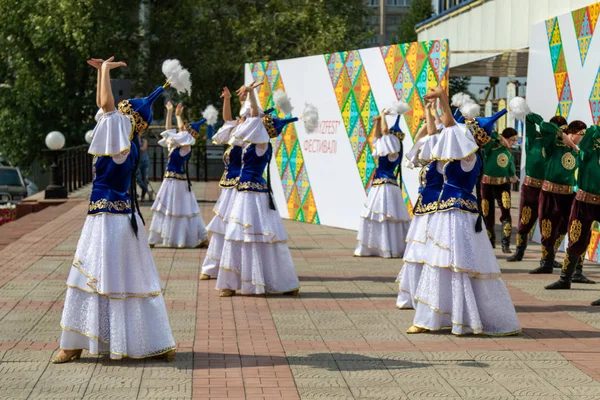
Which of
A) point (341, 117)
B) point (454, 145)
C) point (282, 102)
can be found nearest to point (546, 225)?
point (282, 102)

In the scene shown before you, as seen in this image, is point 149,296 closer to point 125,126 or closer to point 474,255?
point 125,126

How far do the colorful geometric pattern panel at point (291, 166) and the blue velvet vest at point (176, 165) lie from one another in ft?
14.0

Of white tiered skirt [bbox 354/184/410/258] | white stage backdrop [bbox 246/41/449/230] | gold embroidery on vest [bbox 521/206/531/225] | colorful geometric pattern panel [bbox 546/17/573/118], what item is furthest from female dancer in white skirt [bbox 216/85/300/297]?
colorful geometric pattern panel [bbox 546/17/573/118]

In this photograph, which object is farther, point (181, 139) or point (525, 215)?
point (181, 139)

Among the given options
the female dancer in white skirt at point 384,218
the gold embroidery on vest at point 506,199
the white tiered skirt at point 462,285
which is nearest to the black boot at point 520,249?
the gold embroidery on vest at point 506,199

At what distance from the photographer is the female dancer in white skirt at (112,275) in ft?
25.7

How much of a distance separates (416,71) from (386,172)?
2.62m

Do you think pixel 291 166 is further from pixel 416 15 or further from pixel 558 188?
pixel 416 15

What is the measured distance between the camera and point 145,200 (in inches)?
1049

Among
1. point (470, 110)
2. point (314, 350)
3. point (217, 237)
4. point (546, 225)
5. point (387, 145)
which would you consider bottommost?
point (314, 350)

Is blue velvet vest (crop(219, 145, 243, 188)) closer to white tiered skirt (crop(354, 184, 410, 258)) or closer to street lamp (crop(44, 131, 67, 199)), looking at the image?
white tiered skirt (crop(354, 184, 410, 258))

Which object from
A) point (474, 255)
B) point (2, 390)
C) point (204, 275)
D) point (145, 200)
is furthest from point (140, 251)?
point (145, 200)

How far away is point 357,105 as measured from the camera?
18969 mm

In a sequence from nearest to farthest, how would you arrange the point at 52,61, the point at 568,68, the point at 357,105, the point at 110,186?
1. the point at 110,186
2. the point at 568,68
3. the point at 357,105
4. the point at 52,61
